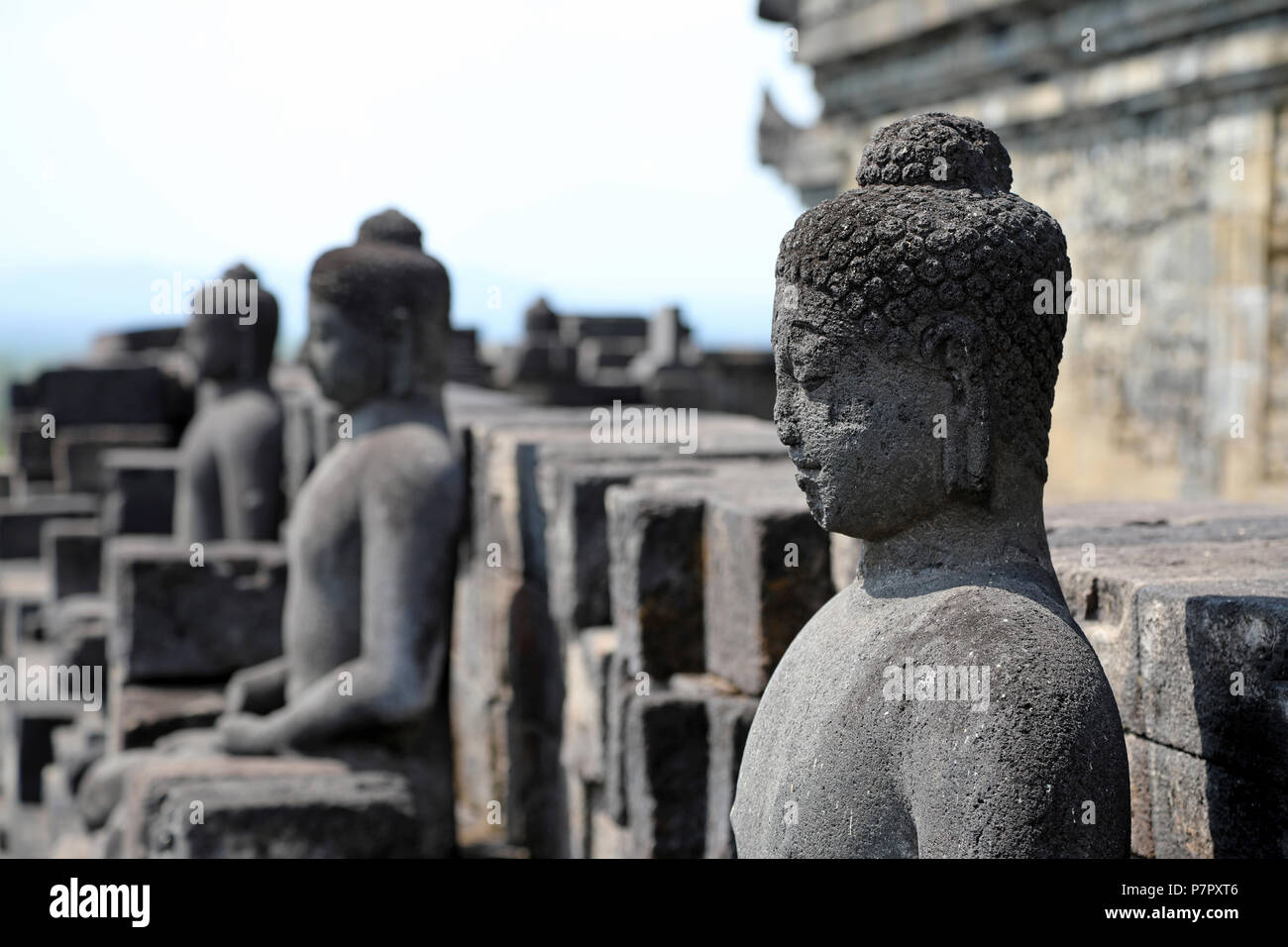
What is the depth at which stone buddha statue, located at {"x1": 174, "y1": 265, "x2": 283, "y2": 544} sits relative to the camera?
7.13 m

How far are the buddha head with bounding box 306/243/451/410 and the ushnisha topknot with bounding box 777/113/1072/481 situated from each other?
2613 millimetres

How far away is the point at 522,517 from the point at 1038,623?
3012mm

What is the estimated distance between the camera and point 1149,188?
30.6 ft

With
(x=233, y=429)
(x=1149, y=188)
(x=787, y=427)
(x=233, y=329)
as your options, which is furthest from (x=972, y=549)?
(x=1149, y=188)

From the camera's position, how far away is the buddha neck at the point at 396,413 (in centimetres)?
470

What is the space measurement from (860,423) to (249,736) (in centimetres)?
284

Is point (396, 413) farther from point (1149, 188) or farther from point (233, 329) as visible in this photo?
point (1149, 188)

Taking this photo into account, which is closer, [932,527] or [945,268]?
[945,268]

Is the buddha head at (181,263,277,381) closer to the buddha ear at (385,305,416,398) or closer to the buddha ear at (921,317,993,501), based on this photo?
the buddha ear at (385,305,416,398)

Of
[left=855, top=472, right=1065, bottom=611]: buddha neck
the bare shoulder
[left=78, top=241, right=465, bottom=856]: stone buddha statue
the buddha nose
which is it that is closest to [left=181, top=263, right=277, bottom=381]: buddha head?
[left=78, top=241, right=465, bottom=856]: stone buddha statue

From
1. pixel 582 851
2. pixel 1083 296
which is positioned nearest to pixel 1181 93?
pixel 1083 296

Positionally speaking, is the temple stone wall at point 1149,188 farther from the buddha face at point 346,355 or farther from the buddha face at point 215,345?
the buddha face at point 346,355

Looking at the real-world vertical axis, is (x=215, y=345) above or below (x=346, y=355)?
above
